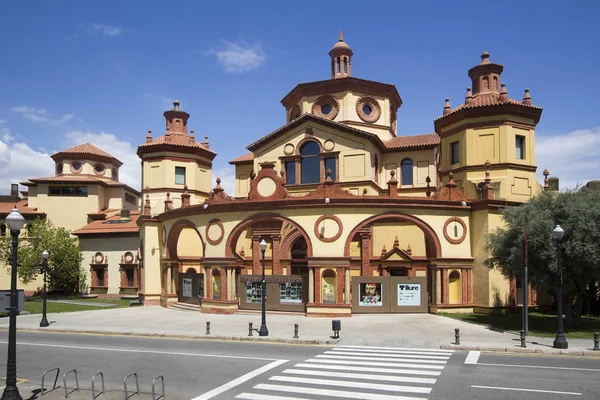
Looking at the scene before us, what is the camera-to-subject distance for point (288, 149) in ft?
129

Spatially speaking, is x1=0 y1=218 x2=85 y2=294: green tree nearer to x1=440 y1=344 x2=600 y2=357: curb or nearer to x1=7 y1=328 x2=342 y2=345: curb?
x1=7 y1=328 x2=342 y2=345: curb

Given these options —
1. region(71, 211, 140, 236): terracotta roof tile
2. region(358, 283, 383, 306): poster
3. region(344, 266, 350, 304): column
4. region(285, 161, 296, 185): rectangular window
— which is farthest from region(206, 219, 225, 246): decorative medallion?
region(71, 211, 140, 236): terracotta roof tile

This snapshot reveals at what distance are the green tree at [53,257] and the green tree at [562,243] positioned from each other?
38909 millimetres

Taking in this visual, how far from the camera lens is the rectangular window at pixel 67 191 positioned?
2090 inches

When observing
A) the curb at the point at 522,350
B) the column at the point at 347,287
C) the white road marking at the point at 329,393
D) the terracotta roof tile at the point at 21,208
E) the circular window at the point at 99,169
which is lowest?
the curb at the point at 522,350

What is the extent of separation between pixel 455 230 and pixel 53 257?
36811mm

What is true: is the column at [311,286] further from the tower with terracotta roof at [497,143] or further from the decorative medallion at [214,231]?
the tower with terracotta roof at [497,143]

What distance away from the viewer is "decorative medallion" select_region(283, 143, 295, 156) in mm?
39312

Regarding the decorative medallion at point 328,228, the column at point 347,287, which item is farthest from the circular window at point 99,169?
the column at point 347,287

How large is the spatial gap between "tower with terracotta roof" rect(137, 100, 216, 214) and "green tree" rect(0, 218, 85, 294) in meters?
10.3

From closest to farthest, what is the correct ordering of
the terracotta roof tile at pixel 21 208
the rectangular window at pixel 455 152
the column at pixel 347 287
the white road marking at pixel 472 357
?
the white road marking at pixel 472 357 < the column at pixel 347 287 < the rectangular window at pixel 455 152 < the terracotta roof tile at pixel 21 208

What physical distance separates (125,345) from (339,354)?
28.3 ft

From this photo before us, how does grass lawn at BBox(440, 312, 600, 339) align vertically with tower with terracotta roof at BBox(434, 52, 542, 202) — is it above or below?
below

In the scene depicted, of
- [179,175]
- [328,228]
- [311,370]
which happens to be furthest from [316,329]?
[179,175]
